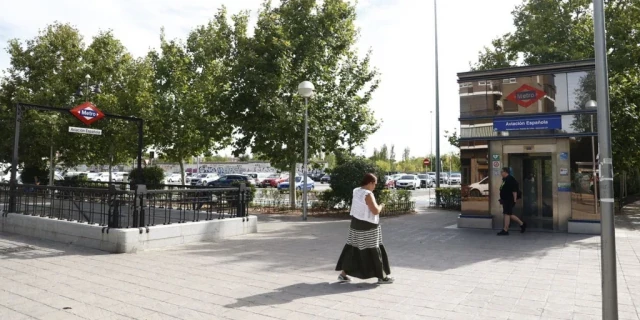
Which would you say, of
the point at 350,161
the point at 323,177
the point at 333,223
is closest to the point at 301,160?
the point at 350,161

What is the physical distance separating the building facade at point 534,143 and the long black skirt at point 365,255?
7.46 m

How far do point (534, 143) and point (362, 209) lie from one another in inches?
321

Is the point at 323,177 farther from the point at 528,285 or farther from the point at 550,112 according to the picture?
the point at 528,285

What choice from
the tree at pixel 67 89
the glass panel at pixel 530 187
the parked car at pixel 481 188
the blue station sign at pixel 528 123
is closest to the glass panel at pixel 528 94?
the blue station sign at pixel 528 123

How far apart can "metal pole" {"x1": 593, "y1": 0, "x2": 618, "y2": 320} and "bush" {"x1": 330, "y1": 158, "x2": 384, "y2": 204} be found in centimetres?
1223

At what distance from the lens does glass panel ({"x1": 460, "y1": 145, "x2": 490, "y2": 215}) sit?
12750mm

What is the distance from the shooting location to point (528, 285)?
625cm

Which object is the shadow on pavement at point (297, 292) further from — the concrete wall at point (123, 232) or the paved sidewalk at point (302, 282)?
the concrete wall at point (123, 232)

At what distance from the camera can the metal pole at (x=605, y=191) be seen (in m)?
3.94

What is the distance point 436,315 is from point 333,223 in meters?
9.63

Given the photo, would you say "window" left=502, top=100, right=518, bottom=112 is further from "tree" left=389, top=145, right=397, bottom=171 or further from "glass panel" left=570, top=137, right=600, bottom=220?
"tree" left=389, top=145, right=397, bottom=171

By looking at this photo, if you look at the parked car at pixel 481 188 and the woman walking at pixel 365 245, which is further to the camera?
the parked car at pixel 481 188

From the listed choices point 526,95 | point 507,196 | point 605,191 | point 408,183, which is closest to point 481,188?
point 507,196

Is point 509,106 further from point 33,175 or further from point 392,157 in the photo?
point 392,157
